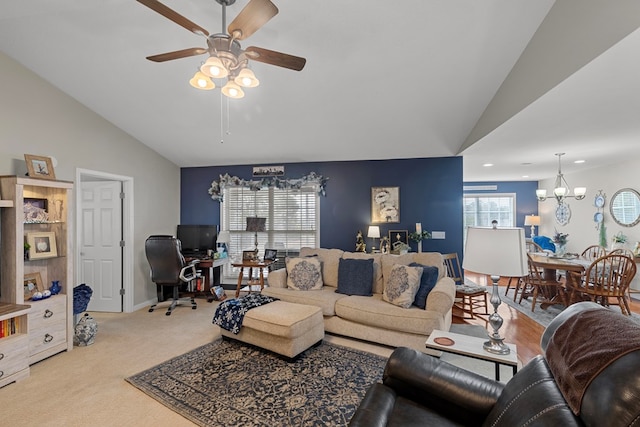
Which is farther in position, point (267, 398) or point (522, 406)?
point (267, 398)

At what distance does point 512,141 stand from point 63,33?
507 centimetres

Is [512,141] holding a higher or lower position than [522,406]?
higher

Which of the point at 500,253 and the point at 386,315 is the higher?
the point at 500,253

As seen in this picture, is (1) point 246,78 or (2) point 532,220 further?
(2) point 532,220

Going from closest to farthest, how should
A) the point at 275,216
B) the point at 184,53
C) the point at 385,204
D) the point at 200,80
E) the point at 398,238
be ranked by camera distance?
1. the point at 184,53
2. the point at 200,80
3. the point at 398,238
4. the point at 385,204
5. the point at 275,216

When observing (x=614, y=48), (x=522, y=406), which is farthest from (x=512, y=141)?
(x=522, y=406)

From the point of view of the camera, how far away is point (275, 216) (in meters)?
5.68

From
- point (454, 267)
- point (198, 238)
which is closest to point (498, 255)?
point (454, 267)

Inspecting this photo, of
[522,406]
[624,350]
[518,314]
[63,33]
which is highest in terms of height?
[63,33]

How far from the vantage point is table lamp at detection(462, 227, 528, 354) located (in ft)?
6.33

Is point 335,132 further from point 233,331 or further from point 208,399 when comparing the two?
point 208,399

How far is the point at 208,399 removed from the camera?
2.31 metres

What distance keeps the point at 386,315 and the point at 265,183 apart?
339 cm

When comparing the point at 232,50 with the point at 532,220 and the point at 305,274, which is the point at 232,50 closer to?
the point at 305,274
